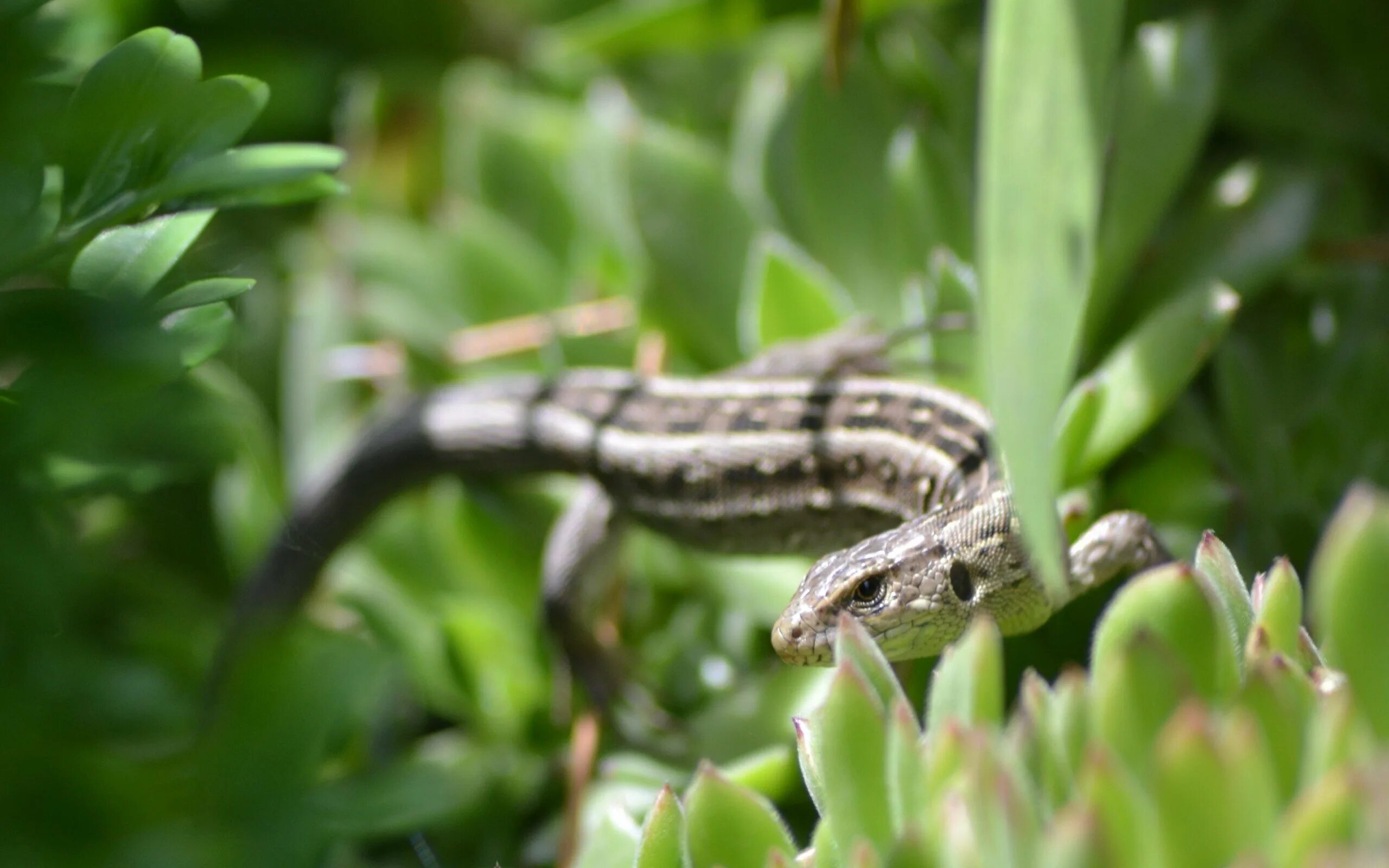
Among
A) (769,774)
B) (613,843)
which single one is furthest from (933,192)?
(613,843)

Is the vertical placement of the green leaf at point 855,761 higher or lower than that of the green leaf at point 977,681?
lower

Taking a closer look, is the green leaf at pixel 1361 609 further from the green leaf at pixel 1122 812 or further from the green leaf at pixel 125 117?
the green leaf at pixel 125 117

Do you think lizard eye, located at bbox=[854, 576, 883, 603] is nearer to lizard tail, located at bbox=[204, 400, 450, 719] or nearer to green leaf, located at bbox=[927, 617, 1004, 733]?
green leaf, located at bbox=[927, 617, 1004, 733]

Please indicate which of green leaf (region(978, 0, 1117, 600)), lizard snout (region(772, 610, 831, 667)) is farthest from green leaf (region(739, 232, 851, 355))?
green leaf (region(978, 0, 1117, 600))

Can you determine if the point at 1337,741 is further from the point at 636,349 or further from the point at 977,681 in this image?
the point at 636,349

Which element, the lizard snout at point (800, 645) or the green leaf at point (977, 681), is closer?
the green leaf at point (977, 681)

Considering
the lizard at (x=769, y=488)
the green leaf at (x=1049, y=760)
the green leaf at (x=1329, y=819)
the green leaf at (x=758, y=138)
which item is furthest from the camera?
the green leaf at (x=758, y=138)

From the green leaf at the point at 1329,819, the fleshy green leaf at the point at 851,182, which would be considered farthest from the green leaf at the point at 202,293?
the fleshy green leaf at the point at 851,182
